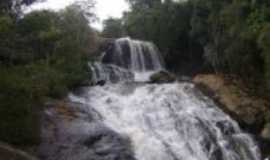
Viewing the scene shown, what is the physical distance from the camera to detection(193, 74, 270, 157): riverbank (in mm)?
16619

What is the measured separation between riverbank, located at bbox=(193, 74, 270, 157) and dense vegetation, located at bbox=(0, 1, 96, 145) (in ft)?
19.8

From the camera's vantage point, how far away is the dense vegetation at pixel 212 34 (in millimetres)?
19625

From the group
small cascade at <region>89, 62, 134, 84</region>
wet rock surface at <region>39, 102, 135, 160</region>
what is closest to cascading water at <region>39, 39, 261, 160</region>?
wet rock surface at <region>39, 102, 135, 160</region>

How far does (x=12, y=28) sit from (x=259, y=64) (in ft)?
37.4

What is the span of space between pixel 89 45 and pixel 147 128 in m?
10.8

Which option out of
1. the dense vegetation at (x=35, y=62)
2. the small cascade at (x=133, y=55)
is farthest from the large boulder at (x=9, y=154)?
the small cascade at (x=133, y=55)

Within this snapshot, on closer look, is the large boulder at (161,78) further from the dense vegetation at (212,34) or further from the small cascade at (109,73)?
the dense vegetation at (212,34)

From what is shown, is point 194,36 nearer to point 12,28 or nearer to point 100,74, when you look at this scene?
point 100,74

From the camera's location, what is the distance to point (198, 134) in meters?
14.9

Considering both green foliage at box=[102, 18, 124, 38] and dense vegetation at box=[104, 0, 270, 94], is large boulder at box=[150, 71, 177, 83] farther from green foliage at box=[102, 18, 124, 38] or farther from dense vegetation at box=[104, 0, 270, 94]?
green foliage at box=[102, 18, 124, 38]

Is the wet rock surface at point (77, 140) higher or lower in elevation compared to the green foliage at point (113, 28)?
lower

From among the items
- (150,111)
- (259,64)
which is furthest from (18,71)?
(259,64)

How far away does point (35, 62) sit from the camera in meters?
17.2

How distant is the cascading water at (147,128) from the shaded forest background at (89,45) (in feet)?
3.78
